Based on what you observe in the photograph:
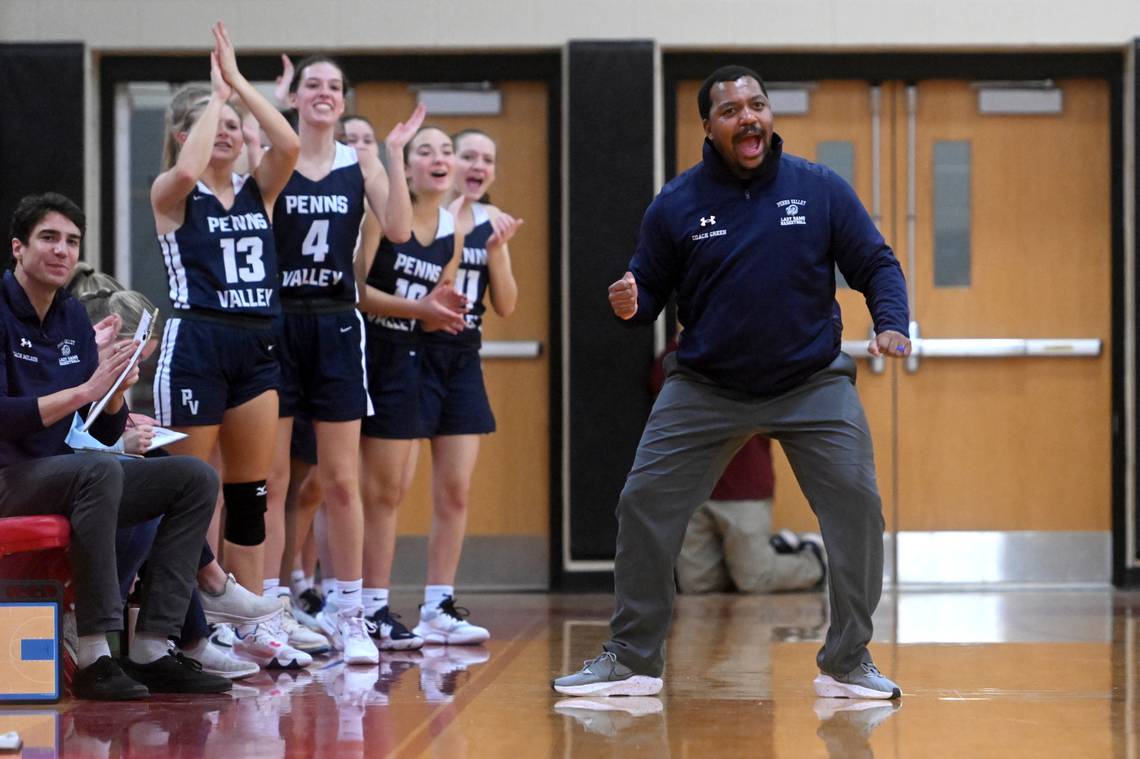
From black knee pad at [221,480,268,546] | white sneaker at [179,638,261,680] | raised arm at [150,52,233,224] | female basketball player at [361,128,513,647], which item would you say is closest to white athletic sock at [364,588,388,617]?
female basketball player at [361,128,513,647]

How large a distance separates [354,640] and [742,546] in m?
2.64

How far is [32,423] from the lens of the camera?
11.8ft

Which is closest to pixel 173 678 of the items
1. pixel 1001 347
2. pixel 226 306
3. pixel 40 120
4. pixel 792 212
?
pixel 226 306

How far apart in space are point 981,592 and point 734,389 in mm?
3651

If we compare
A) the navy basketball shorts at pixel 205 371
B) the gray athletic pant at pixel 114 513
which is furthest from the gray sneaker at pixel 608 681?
the navy basketball shorts at pixel 205 371

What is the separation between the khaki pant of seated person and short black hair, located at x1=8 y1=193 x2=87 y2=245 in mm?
3456

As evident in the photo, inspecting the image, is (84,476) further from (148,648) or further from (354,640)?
(354,640)

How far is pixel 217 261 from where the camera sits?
13.5 ft

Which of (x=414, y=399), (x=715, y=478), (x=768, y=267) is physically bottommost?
(x=715, y=478)

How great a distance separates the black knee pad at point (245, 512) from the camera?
13.7ft

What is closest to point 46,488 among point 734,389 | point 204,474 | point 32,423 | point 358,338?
point 32,423

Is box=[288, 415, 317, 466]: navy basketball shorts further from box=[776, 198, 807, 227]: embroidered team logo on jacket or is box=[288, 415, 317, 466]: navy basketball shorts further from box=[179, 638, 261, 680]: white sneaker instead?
box=[776, 198, 807, 227]: embroidered team logo on jacket

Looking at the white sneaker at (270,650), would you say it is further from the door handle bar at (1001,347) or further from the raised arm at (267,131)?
the door handle bar at (1001,347)

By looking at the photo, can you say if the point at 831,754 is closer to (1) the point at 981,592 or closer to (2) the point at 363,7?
(1) the point at 981,592
